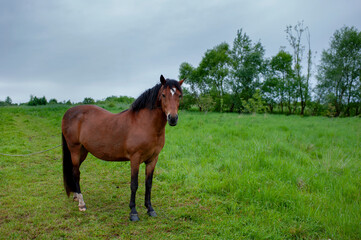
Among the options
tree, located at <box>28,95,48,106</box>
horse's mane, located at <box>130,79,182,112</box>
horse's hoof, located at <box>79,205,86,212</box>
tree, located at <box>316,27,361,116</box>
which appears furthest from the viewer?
tree, located at <box>28,95,48,106</box>

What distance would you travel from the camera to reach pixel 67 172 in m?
4.07

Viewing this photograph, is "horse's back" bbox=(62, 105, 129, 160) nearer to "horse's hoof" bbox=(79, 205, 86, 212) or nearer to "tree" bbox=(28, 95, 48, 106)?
"horse's hoof" bbox=(79, 205, 86, 212)

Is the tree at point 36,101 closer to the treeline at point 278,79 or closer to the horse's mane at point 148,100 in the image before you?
the treeline at point 278,79

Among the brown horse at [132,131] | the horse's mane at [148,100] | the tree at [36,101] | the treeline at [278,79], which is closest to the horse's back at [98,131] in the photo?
the brown horse at [132,131]

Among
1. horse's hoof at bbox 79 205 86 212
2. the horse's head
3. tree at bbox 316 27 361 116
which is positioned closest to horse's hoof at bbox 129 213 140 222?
horse's hoof at bbox 79 205 86 212

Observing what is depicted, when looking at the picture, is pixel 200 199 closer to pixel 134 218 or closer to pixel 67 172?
pixel 134 218

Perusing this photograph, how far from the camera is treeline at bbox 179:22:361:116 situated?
28016mm

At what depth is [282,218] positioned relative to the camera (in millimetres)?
3131

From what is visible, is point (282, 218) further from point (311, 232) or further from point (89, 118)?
point (89, 118)

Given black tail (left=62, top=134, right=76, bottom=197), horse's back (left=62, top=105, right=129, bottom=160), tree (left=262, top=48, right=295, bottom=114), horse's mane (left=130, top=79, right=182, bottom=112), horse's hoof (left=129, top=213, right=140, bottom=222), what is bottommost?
horse's hoof (left=129, top=213, right=140, bottom=222)

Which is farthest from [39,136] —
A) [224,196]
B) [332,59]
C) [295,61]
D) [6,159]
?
[332,59]

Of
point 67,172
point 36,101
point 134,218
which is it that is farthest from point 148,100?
point 36,101

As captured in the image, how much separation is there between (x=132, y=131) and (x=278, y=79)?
38.6 metres

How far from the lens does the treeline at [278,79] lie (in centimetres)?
2802
